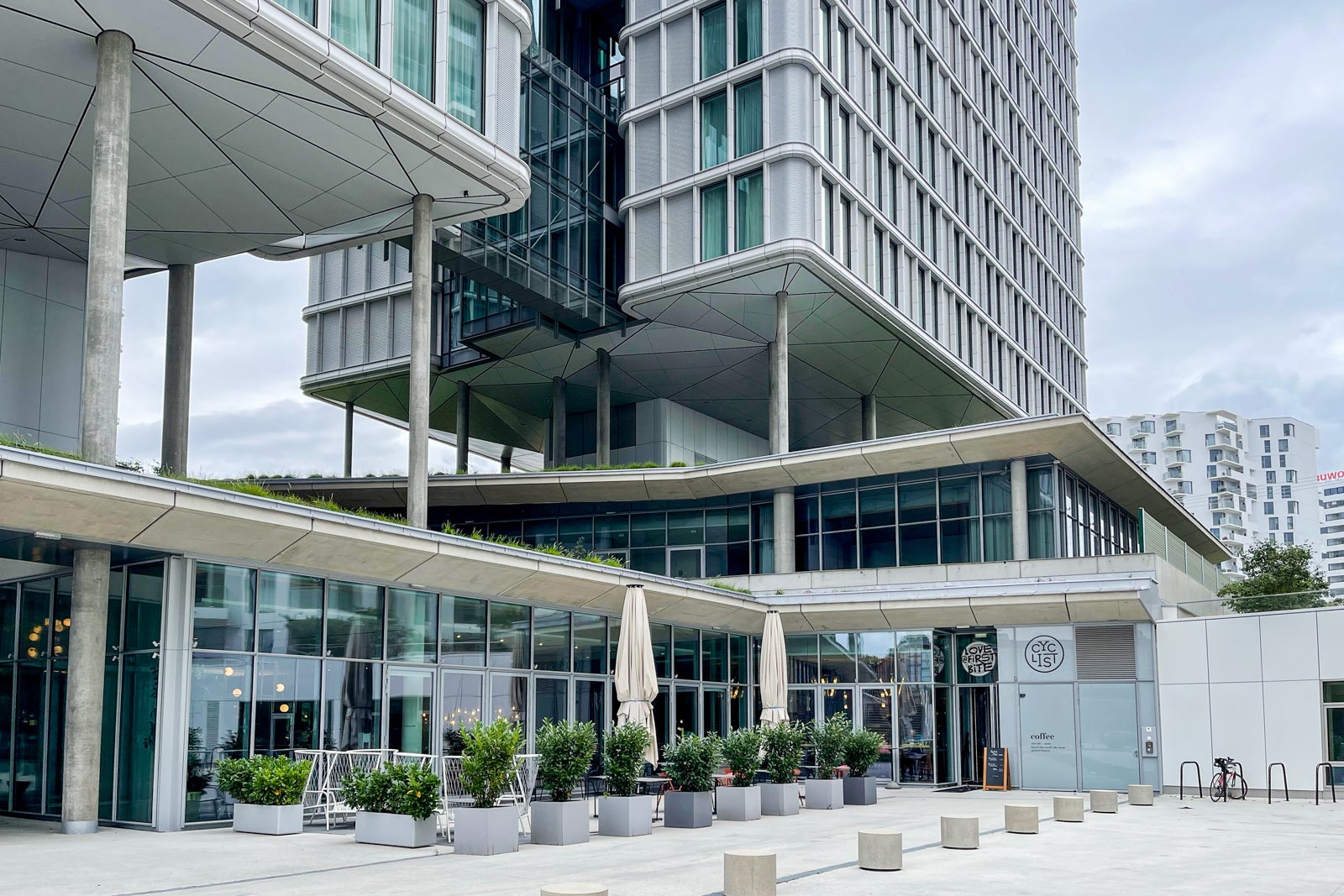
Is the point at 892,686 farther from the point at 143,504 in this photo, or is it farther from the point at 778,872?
the point at 143,504

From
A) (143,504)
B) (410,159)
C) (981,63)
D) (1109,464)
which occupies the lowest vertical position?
(143,504)

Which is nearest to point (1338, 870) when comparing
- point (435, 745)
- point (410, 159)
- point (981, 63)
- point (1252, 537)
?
point (435, 745)

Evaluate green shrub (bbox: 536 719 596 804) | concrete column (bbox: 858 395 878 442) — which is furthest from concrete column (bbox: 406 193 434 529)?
concrete column (bbox: 858 395 878 442)

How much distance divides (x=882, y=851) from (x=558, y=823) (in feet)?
15.7

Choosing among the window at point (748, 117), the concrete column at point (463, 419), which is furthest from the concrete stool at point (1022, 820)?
the concrete column at point (463, 419)

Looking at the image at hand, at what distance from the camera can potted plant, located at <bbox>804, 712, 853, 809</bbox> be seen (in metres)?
23.0

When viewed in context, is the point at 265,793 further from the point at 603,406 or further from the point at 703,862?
the point at 603,406

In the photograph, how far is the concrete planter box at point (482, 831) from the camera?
15758 millimetres

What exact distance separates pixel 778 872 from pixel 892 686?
18171 mm

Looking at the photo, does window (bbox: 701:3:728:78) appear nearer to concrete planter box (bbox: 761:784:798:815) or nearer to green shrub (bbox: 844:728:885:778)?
green shrub (bbox: 844:728:885:778)

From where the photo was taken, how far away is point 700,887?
12.9 metres

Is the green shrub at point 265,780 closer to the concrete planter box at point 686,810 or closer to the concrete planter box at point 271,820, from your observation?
the concrete planter box at point 271,820

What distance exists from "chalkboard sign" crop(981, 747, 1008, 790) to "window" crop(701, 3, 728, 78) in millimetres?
21788

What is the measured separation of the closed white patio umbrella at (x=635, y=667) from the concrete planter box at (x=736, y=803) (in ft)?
5.73
